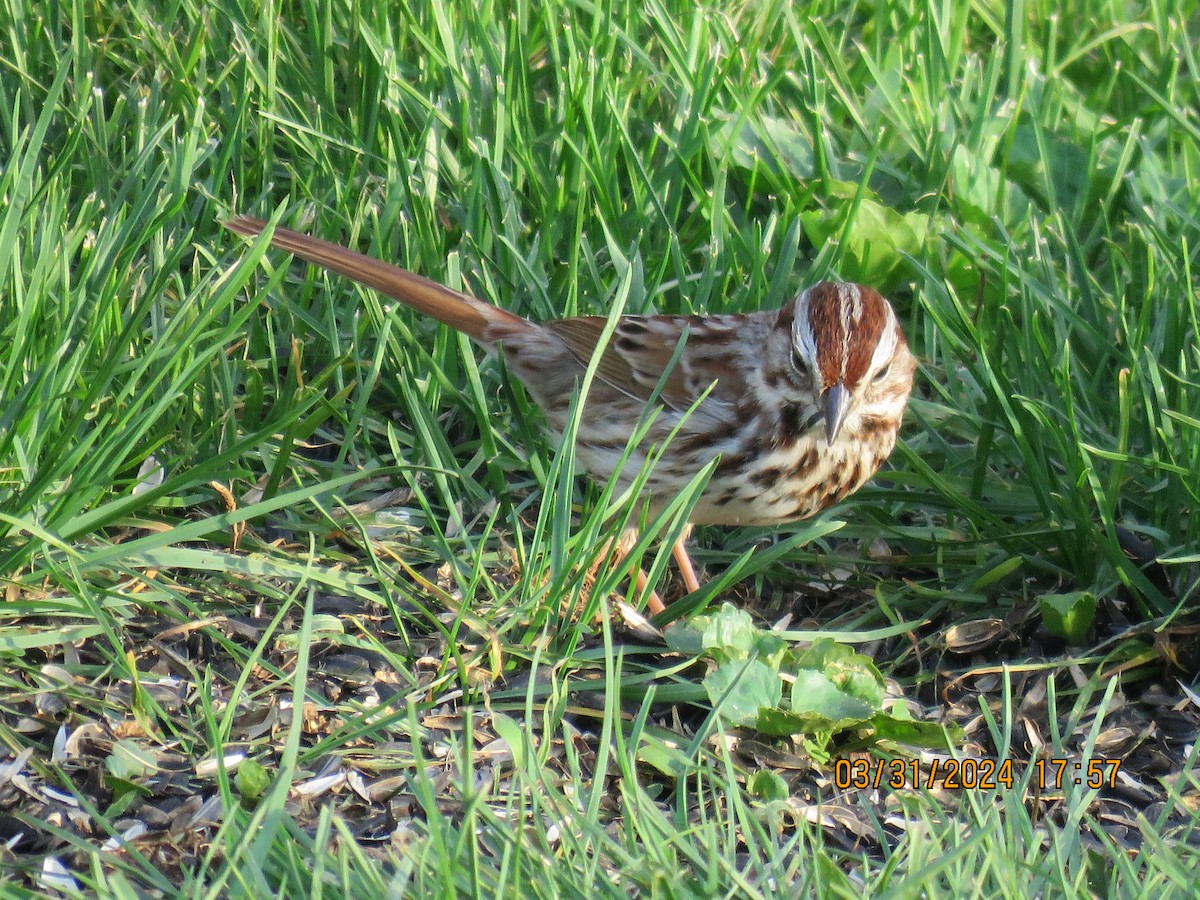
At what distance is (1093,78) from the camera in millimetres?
5734

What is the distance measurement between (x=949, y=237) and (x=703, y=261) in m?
0.82

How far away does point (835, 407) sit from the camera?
3.48m

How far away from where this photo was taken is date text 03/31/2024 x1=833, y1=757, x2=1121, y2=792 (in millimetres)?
3037

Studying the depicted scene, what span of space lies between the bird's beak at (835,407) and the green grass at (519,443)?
9.2 inches

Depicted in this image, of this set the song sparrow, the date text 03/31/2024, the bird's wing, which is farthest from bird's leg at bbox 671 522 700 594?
the date text 03/31/2024

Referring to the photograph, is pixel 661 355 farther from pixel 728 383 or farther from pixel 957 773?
Answer: pixel 957 773

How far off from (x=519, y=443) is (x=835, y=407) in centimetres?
100

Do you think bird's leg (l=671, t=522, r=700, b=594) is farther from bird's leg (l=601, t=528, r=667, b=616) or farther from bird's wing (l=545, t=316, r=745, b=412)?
bird's wing (l=545, t=316, r=745, b=412)

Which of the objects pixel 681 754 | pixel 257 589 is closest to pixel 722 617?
pixel 681 754

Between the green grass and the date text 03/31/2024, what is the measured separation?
75 millimetres

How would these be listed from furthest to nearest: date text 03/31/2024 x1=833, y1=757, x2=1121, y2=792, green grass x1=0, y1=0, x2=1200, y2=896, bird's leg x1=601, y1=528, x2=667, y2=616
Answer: bird's leg x1=601, y1=528, x2=667, y2=616 < date text 03/31/2024 x1=833, y1=757, x2=1121, y2=792 < green grass x1=0, y1=0, x2=1200, y2=896

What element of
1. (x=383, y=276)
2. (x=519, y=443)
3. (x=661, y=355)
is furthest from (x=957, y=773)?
(x=383, y=276)

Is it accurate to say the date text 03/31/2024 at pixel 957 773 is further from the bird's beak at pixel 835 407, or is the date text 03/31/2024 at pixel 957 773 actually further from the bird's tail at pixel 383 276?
the bird's tail at pixel 383 276

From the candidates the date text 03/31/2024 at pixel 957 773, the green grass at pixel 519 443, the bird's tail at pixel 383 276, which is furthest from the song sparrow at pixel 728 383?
the date text 03/31/2024 at pixel 957 773
